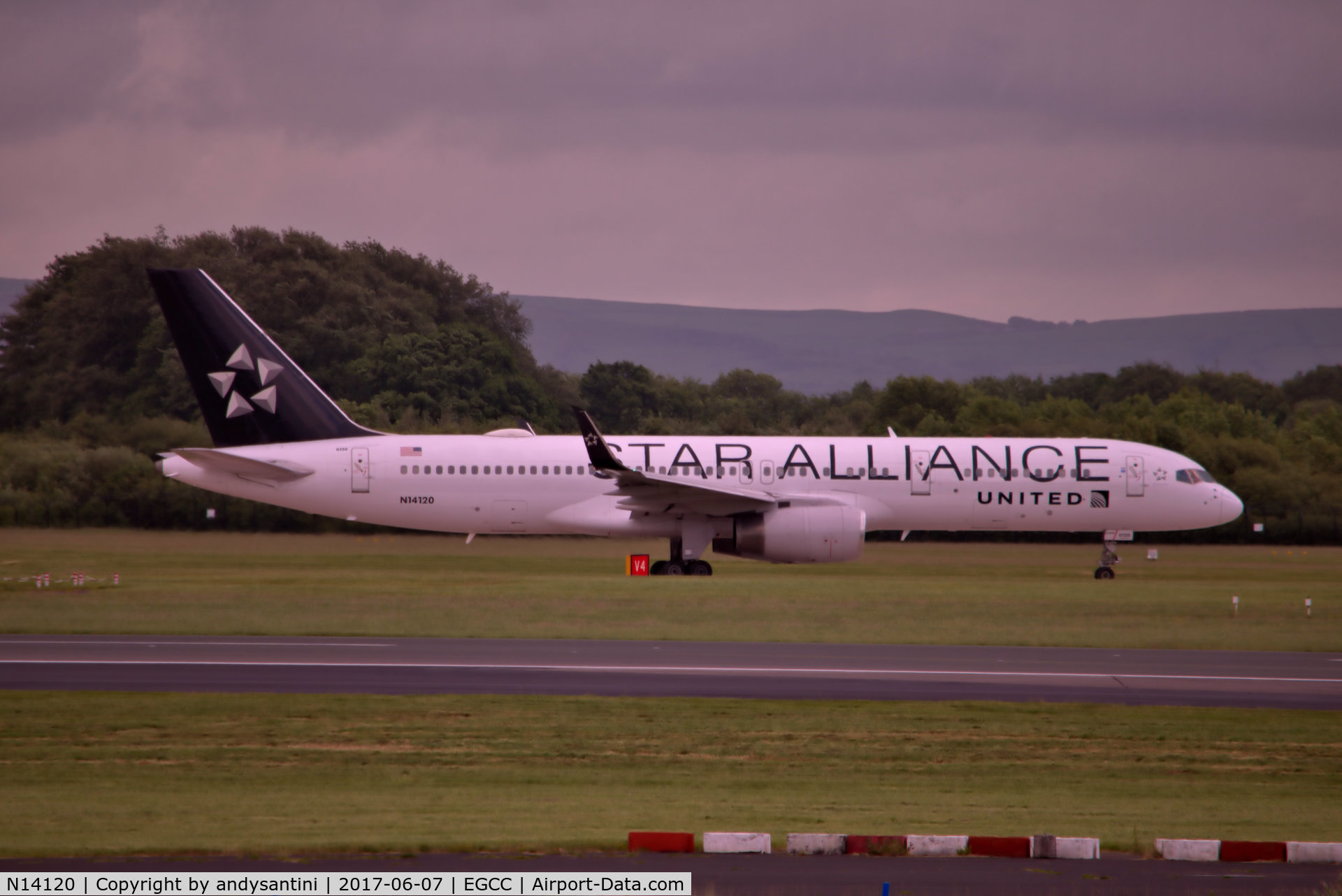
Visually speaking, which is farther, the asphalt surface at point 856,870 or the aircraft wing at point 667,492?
the aircraft wing at point 667,492

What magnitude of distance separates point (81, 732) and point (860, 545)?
19.7m

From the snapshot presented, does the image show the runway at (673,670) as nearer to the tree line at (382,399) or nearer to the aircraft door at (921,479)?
the aircraft door at (921,479)

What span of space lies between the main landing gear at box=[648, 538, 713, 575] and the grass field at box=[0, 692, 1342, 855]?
612 inches

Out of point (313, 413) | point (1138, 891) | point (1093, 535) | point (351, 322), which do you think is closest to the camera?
point (1138, 891)

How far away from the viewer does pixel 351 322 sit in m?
69.8

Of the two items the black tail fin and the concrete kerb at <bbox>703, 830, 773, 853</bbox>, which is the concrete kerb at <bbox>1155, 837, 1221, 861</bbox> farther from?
the black tail fin

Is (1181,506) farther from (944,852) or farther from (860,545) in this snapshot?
(944,852)

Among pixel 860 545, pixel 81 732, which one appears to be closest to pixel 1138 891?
pixel 81 732

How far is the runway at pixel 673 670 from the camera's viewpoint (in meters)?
16.3

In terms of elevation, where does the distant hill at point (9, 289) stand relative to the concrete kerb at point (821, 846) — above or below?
above

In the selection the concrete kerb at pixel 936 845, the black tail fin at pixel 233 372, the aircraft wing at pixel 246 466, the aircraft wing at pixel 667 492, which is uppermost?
the black tail fin at pixel 233 372

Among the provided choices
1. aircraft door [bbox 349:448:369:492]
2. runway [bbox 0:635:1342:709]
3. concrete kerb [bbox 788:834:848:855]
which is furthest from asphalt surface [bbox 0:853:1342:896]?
aircraft door [bbox 349:448:369:492]

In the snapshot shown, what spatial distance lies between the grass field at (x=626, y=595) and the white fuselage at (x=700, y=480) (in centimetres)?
141

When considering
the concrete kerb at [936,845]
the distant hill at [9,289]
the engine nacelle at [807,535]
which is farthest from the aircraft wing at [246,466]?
the distant hill at [9,289]
